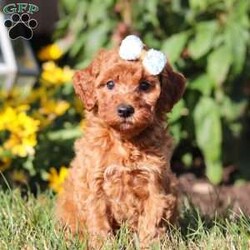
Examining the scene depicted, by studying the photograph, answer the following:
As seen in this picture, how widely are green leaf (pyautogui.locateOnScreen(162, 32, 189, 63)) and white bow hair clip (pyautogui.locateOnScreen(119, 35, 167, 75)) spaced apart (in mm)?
2278

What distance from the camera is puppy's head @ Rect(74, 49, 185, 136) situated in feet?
16.1

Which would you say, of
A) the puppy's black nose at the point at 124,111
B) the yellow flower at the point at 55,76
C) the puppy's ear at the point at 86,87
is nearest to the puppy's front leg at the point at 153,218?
the puppy's black nose at the point at 124,111

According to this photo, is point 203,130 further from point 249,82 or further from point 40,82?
point 40,82

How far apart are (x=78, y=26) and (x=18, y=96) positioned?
97cm

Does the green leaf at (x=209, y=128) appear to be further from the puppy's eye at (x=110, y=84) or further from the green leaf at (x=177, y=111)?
the puppy's eye at (x=110, y=84)

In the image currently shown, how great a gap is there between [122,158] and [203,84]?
2.53m

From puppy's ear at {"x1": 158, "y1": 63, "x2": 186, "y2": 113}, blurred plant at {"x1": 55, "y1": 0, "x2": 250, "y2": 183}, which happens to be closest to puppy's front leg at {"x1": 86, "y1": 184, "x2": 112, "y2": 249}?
puppy's ear at {"x1": 158, "y1": 63, "x2": 186, "y2": 113}

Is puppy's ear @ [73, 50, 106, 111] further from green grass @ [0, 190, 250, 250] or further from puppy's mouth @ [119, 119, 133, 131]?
green grass @ [0, 190, 250, 250]

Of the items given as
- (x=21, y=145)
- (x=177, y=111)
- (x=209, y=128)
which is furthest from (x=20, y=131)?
(x=209, y=128)

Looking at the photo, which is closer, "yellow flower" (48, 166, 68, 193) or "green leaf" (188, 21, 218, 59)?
"yellow flower" (48, 166, 68, 193)

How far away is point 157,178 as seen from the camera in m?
5.09

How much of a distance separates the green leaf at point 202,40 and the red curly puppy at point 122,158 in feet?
6.80

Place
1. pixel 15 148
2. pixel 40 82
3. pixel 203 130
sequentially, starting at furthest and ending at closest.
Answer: pixel 40 82 → pixel 203 130 → pixel 15 148

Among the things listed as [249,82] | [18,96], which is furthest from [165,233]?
[249,82]
